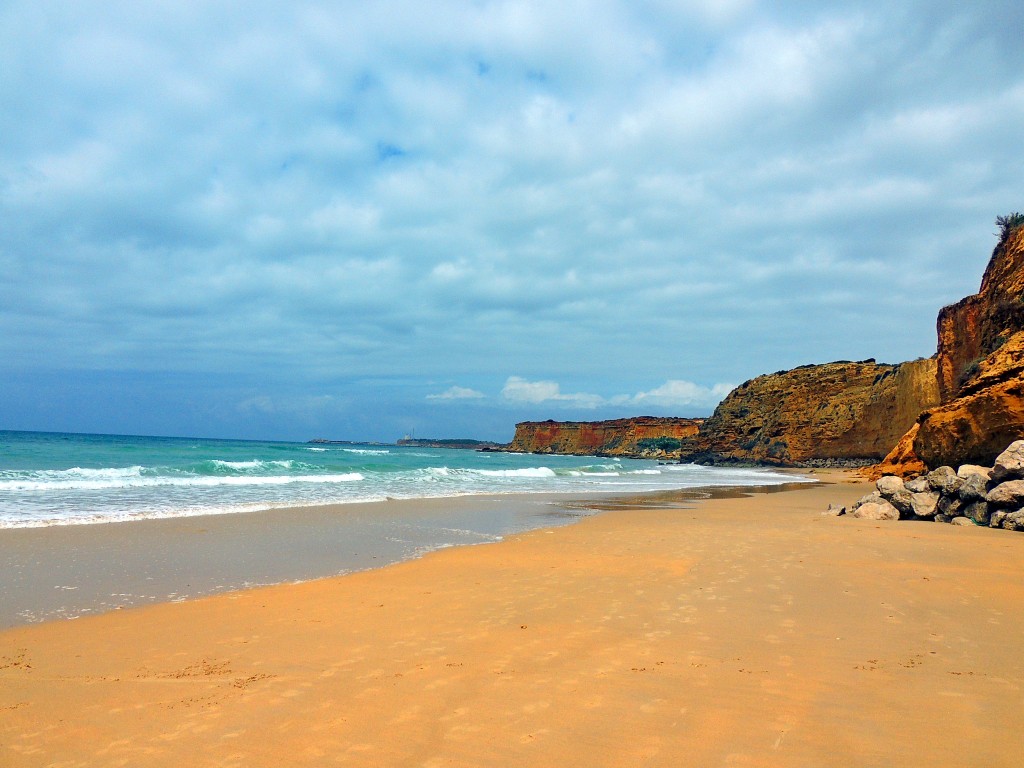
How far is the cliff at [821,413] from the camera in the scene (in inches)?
1788

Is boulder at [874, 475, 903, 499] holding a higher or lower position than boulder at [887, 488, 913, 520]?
higher

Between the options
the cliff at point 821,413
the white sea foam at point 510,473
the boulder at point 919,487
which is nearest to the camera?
the boulder at point 919,487

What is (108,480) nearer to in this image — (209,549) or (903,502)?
(209,549)

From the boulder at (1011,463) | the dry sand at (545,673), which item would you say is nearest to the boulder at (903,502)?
the boulder at (1011,463)

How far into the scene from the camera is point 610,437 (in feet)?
411

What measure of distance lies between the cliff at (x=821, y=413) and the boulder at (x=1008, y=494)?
3443cm

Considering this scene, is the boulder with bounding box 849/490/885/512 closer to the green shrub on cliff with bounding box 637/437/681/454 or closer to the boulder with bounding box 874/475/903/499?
the boulder with bounding box 874/475/903/499

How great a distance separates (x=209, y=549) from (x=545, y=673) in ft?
24.5

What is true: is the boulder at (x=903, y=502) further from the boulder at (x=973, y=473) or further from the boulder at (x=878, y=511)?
the boulder at (x=973, y=473)

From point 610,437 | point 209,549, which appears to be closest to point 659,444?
point 610,437

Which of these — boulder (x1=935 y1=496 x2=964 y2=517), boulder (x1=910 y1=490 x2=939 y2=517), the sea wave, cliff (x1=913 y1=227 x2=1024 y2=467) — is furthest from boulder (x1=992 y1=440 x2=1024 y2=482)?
the sea wave

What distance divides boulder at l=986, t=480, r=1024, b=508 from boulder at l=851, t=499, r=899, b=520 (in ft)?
6.45

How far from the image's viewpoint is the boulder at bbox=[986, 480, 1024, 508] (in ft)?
37.8

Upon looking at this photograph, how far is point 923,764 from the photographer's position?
298cm
